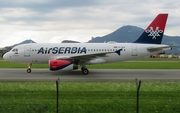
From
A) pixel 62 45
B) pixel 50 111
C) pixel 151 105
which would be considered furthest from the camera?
pixel 62 45

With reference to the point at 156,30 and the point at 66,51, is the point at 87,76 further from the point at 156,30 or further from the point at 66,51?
the point at 156,30

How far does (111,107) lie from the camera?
31.8ft

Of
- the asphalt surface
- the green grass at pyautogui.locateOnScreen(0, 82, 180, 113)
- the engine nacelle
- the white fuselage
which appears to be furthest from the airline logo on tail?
the green grass at pyautogui.locateOnScreen(0, 82, 180, 113)

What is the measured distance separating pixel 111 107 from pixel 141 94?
257 cm

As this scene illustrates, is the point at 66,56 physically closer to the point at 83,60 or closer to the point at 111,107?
the point at 83,60

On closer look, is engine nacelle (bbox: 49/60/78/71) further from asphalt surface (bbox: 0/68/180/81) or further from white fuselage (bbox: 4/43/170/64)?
white fuselage (bbox: 4/43/170/64)

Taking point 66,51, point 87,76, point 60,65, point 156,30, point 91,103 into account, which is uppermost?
point 156,30

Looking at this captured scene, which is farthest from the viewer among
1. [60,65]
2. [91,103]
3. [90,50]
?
[90,50]

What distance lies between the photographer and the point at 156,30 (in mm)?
27859

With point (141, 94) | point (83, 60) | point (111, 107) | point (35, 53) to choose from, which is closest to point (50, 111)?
point (111, 107)

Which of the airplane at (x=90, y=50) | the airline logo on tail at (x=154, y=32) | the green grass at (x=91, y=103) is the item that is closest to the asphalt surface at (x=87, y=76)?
the airplane at (x=90, y=50)

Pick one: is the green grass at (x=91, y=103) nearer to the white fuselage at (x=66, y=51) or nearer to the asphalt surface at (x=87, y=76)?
the asphalt surface at (x=87, y=76)

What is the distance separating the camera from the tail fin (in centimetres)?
2772

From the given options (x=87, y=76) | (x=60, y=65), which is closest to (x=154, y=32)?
(x=87, y=76)
